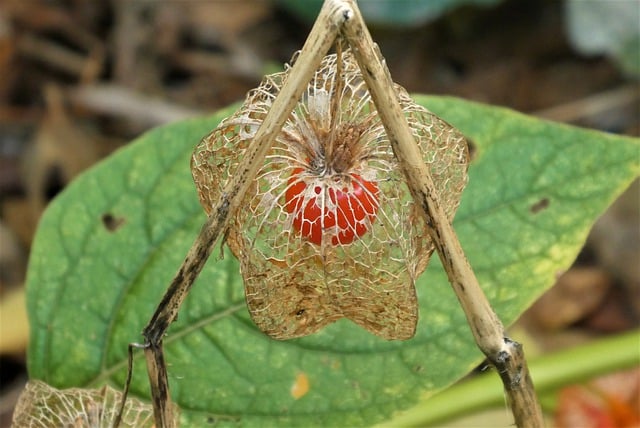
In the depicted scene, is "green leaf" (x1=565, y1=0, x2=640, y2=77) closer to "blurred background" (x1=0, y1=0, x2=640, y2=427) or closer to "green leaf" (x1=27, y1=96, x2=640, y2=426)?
"blurred background" (x1=0, y1=0, x2=640, y2=427)

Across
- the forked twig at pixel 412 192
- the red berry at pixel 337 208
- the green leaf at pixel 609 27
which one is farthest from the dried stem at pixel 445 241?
the green leaf at pixel 609 27

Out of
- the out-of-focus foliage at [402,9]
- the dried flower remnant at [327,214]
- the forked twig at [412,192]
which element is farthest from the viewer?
the out-of-focus foliage at [402,9]

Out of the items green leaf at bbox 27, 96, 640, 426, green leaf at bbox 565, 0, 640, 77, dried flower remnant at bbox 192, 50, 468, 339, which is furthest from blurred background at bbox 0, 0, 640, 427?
dried flower remnant at bbox 192, 50, 468, 339

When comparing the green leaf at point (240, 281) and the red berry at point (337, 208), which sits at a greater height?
the green leaf at point (240, 281)

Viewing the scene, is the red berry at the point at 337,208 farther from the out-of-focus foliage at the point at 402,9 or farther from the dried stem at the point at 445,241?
the out-of-focus foliage at the point at 402,9

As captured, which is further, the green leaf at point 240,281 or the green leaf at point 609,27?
the green leaf at point 609,27

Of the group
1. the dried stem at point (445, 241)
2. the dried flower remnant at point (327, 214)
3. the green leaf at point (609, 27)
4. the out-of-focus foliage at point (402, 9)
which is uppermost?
the out-of-focus foliage at point (402, 9)
